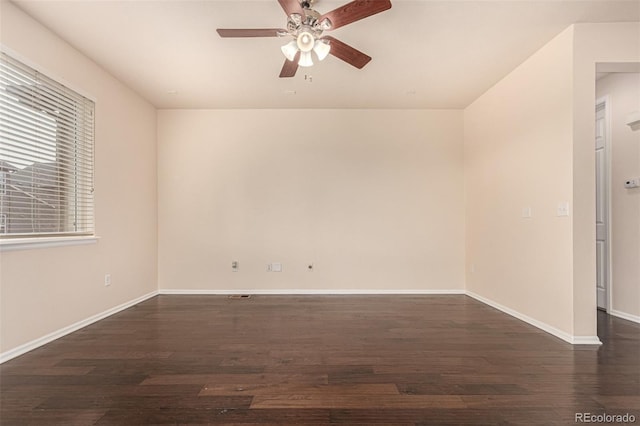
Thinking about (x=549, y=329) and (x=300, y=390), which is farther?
(x=549, y=329)

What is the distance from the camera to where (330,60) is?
9.22 ft

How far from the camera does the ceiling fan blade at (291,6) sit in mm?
1819

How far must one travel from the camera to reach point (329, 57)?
276cm

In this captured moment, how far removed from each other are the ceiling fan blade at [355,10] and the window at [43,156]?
2444 mm

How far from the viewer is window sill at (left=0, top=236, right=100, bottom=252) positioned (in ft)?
6.86

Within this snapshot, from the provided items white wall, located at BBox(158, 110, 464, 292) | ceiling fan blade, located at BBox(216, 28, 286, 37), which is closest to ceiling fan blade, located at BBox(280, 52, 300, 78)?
ceiling fan blade, located at BBox(216, 28, 286, 37)

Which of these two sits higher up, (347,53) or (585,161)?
(347,53)

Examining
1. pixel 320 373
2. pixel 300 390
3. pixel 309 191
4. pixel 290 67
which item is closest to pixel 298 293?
pixel 309 191

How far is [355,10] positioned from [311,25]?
329mm

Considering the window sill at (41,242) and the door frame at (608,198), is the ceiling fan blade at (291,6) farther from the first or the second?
the door frame at (608,198)

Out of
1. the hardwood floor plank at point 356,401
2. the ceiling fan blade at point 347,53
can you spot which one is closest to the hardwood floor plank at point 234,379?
the hardwood floor plank at point 356,401

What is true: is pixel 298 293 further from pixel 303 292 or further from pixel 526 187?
pixel 526 187

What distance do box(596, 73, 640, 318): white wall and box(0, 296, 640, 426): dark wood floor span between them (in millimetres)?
405

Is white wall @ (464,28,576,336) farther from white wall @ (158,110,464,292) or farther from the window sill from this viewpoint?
the window sill
